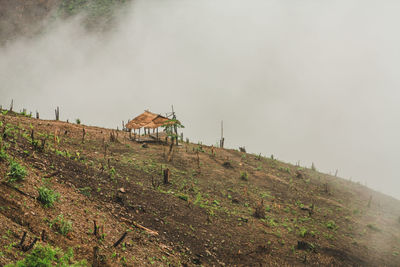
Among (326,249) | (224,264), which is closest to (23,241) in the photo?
(224,264)

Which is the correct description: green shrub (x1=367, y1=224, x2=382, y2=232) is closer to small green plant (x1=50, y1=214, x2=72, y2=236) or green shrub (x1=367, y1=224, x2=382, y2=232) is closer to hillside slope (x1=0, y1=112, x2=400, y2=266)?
hillside slope (x1=0, y1=112, x2=400, y2=266)

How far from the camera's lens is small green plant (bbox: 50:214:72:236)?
7.77m

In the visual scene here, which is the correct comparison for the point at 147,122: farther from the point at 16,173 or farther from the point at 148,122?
Result: the point at 16,173

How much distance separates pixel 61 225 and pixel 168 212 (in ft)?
17.3

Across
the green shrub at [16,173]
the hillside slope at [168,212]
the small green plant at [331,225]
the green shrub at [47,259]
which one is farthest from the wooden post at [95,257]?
the small green plant at [331,225]

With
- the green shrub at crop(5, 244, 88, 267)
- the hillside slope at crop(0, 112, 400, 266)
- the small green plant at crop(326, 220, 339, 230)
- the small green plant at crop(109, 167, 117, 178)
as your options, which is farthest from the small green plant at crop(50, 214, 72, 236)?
the small green plant at crop(326, 220, 339, 230)

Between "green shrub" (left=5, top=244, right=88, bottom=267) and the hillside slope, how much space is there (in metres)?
0.45

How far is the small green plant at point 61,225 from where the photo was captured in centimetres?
777

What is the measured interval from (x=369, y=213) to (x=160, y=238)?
2012 centimetres

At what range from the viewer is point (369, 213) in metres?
23.5

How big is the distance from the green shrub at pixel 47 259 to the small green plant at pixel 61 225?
2.92 feet

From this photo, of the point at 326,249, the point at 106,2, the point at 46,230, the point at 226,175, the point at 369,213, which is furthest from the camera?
the point at 106,2

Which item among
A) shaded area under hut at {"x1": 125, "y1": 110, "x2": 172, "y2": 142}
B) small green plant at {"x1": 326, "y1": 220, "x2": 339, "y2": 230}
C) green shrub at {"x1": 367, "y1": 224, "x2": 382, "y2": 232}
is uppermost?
shaded area under hut at {"x1": 125, "y1": 110, "x2": 172, "y2": 142}

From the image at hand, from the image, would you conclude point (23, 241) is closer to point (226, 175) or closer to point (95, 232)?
point (95, 232)
